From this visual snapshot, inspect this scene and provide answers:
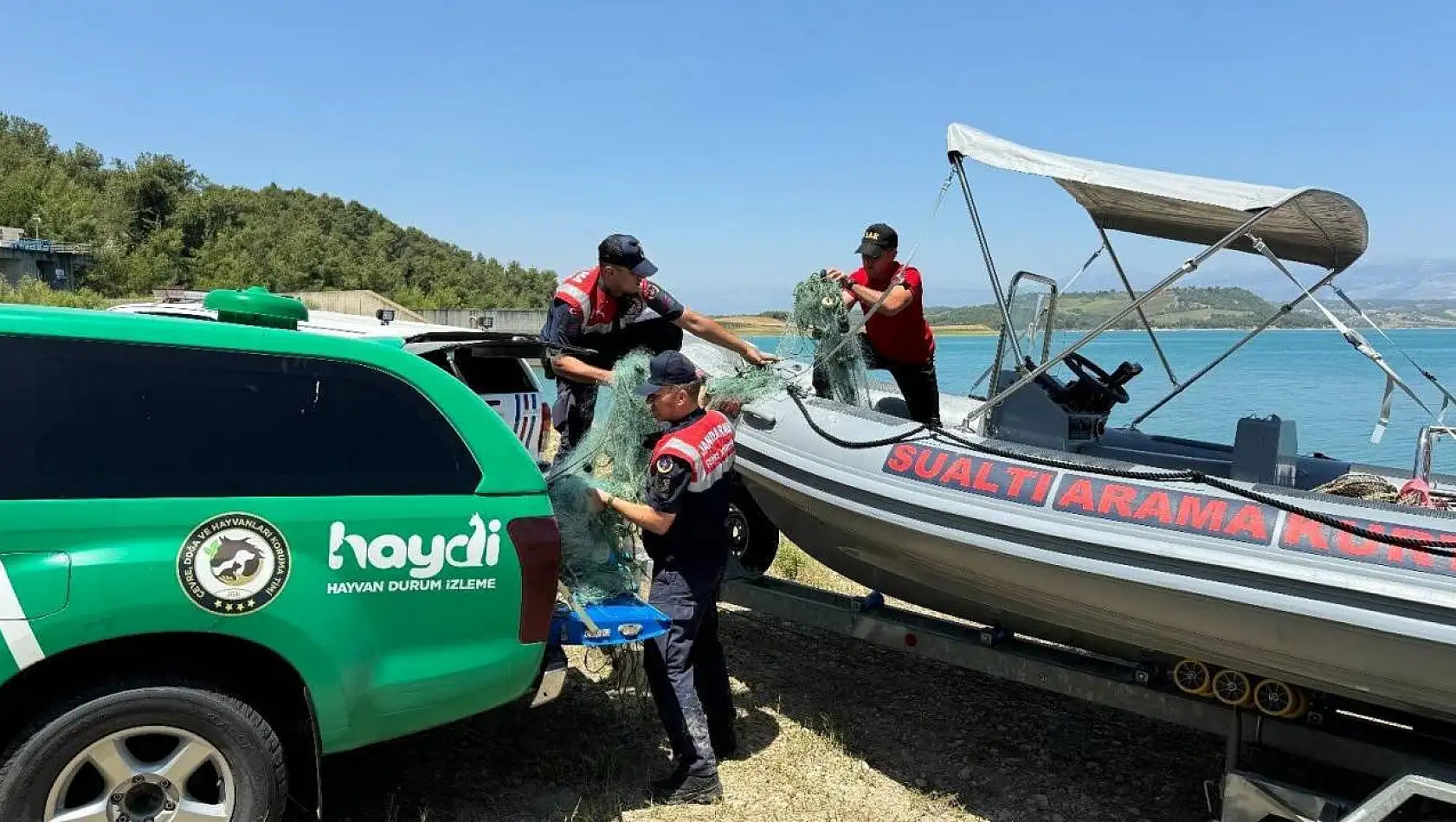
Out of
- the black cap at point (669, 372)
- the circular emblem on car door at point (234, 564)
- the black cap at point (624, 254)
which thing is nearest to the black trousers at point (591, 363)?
the black cap at point (624, 254)

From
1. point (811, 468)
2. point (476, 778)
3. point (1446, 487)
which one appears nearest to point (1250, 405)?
point (1446, 487)

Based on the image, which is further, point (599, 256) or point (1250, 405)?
point (1250, 405)

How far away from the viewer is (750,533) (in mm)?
5430

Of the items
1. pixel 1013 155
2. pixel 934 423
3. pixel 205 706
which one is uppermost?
pixel 1013 155

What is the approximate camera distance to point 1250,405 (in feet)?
67.1

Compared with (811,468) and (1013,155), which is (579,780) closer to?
(811,468)

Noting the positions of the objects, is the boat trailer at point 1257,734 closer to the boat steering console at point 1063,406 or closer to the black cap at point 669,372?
the boat steering console at point 1063,406

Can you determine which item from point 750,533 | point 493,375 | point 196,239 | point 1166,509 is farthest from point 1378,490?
point 196,239

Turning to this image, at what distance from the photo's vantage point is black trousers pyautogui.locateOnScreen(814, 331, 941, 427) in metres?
5.37

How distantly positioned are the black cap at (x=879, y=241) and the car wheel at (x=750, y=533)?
1390 millimetres

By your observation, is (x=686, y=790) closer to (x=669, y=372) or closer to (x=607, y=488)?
(x=607, y=488)

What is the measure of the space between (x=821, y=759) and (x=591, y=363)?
1949 millimetres

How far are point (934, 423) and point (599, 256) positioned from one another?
156 centimetres

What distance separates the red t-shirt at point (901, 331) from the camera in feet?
17.3
